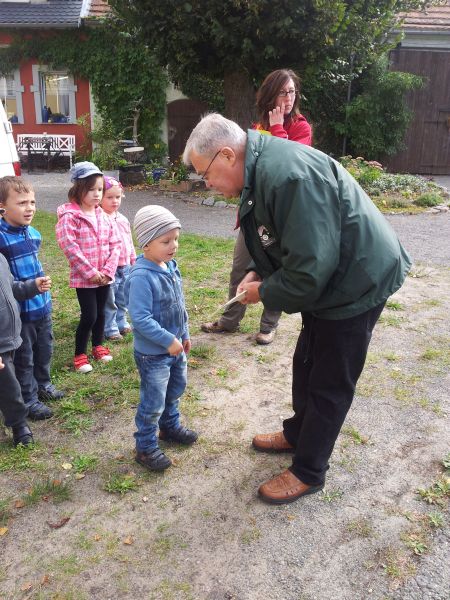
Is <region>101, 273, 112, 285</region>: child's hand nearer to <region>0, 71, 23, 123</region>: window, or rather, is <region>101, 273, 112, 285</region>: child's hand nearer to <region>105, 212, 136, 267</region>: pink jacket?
<region>105, 212, 136, 267</region>: pink jacket

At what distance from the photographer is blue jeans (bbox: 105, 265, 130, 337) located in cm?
434

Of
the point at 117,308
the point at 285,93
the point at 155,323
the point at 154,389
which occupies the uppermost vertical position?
the point at 285,93

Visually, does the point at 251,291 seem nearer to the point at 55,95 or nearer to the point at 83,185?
the point at 83,185

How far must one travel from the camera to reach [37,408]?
3320 mm

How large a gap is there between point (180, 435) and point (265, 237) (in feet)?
4.45

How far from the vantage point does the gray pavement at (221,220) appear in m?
7.39

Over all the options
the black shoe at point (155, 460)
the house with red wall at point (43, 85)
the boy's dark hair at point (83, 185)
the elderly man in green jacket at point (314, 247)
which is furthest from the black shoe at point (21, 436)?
the house with red wall at point (43, 85)

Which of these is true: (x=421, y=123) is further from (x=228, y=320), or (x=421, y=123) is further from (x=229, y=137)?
(x=229, y=137)

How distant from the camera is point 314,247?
79.5 inches

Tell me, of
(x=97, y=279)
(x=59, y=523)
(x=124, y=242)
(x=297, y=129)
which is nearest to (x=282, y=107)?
(x=297, y=129)

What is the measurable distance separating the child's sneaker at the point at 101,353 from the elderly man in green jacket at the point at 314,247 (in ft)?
5.84

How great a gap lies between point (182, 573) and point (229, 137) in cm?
179

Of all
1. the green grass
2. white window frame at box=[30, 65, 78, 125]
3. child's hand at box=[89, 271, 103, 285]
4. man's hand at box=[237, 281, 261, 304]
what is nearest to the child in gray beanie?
the green grass

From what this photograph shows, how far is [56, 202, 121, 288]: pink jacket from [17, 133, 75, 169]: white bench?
495 inches
